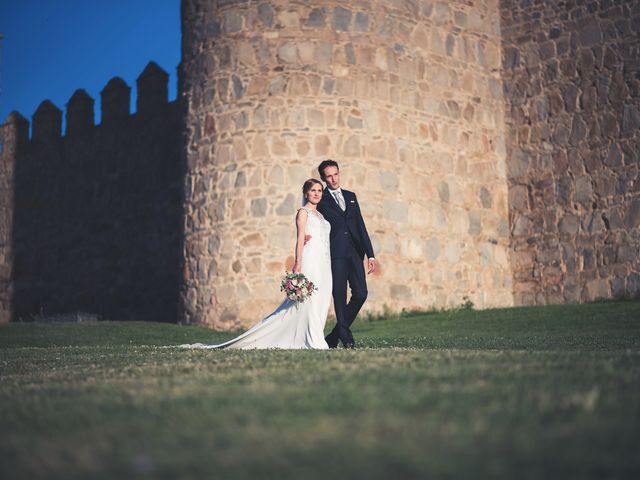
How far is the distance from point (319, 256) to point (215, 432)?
20.8 ft

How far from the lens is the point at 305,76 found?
49.4 ft

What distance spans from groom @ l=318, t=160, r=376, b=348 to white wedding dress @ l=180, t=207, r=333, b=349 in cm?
10

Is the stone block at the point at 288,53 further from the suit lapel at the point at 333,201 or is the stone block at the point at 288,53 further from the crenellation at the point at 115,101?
the crenellation at the point at 115,101

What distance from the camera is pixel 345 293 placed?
975 centimetres

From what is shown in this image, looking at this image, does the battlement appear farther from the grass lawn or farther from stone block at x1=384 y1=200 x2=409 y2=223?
the grass lawn

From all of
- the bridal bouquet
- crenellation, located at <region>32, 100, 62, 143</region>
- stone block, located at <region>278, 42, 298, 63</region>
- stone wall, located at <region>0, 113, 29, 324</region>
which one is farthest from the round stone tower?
stone wall, located at <region>0, 113, 29, 324</region>

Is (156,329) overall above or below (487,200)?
below

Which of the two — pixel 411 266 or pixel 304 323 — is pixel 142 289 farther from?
pixel 304 323

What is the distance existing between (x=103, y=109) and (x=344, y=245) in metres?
14.2

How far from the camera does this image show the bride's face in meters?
9.96

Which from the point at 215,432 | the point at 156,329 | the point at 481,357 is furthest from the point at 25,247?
the point at 215,432

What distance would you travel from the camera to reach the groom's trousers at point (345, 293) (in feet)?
31.6

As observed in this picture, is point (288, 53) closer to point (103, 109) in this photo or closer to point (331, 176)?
point (331, 176)

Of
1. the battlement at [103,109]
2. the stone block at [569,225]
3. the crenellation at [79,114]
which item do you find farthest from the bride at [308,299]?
the crenellation at [79,114]
